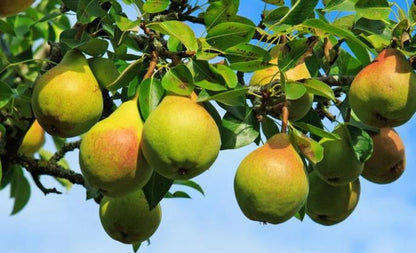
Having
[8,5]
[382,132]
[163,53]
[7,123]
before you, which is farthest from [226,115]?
[7,123]

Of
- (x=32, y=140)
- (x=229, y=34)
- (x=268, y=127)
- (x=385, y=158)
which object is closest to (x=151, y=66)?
(x=229, y=34)

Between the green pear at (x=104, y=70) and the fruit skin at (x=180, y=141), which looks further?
the green pear at (x=104, y=70)

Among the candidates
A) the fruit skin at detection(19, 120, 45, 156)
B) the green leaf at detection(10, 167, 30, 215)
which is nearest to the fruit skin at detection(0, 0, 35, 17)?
the fruit skin at detection(19, 120, 45, 156)

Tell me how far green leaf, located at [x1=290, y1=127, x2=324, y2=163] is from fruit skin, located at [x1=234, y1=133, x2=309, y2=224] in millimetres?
124

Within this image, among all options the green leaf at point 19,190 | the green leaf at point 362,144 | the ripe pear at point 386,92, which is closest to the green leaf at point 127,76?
the ripe pear at point 386,92

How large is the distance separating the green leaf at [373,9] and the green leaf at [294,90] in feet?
0.99

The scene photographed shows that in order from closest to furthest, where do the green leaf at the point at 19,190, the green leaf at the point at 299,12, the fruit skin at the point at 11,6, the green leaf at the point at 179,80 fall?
the fruit skin at the point at 11,6 → the green leaf at the point at 179,80 → the green leaf at the point at 299,12 → the green leaf at the point at 19,190

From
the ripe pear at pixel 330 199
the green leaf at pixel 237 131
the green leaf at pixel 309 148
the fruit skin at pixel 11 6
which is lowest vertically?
the ripe pear at pixel 330 199

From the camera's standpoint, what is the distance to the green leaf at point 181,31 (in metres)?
1.99

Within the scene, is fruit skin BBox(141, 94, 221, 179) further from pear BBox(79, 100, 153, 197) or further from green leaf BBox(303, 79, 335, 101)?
green leaf BBox(303, 79, 335, 101)

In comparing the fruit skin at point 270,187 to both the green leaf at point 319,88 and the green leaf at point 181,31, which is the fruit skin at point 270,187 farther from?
the green leaf at point 181,31

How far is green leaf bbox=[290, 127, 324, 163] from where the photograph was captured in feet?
6.88

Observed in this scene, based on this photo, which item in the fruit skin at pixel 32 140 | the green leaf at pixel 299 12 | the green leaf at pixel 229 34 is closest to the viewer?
the green leaf at pixel 229 34

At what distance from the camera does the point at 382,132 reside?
8.33ft
